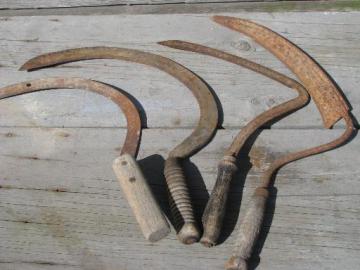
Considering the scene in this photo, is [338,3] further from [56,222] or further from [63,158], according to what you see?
[56,222]

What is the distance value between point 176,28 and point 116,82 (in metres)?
0.32

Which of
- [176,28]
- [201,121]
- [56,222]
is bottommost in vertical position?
[56,222]

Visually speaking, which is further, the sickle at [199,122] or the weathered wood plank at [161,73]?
the weathered wood plank at [161,73]

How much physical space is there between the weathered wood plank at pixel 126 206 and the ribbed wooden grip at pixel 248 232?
2.3 inches

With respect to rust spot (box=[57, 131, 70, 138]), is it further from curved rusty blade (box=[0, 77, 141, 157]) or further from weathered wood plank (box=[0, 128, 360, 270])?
curved rusty blade (box=[0, 77, 141, 157])

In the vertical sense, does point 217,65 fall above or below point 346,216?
above

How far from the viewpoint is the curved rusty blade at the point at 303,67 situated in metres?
1.43

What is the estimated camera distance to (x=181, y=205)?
117cm

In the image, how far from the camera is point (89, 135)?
145 centimetres

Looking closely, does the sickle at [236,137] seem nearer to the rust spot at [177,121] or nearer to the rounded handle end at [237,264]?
the rounded handle end at [237,264]

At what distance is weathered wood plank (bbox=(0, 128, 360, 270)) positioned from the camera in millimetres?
1198

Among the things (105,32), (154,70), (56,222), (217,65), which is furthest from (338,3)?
(56,222)

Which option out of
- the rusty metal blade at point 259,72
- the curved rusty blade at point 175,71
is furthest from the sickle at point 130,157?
the rusty metal blade at point 259,72

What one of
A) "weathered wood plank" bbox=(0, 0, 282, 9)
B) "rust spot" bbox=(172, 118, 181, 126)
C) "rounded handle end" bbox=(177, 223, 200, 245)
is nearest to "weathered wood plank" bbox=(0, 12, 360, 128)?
"rust spot" bbox=(172, 118, 181, 126)
